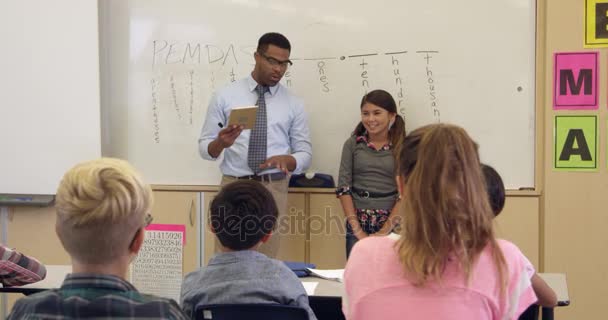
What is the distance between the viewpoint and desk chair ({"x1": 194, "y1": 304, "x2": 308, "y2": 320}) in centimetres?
171

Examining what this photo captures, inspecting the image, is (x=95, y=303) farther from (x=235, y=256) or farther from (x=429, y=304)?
(x=429, y=304)

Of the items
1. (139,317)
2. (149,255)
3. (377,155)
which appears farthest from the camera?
(377,155)

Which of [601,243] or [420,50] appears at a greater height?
[420,50]

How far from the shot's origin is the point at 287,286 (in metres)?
1.81

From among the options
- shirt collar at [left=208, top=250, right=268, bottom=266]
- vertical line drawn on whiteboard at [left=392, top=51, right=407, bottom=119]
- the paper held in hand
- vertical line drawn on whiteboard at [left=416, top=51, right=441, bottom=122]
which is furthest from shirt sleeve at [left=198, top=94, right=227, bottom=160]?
shirt collar at [left=208, top=250, right=268, bottom=266]

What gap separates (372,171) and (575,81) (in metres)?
1.20

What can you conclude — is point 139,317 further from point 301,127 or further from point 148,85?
point 148,85

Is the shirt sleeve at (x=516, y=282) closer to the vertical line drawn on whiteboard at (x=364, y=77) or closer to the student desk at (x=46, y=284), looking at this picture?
the student desk at (x=46, y=284)

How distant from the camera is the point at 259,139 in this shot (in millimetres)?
3877

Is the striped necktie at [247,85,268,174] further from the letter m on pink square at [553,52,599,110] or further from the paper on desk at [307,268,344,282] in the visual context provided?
the letter m on pink square at [553,52,599,110]

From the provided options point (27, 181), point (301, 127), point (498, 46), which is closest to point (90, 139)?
point (27, 181)

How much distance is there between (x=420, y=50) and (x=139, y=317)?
2968mm

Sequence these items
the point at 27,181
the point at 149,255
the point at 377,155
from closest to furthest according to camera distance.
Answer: the point at 149,255 < the point at 377,155 < the point at 27,181

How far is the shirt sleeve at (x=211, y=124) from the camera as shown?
12.5 ft
